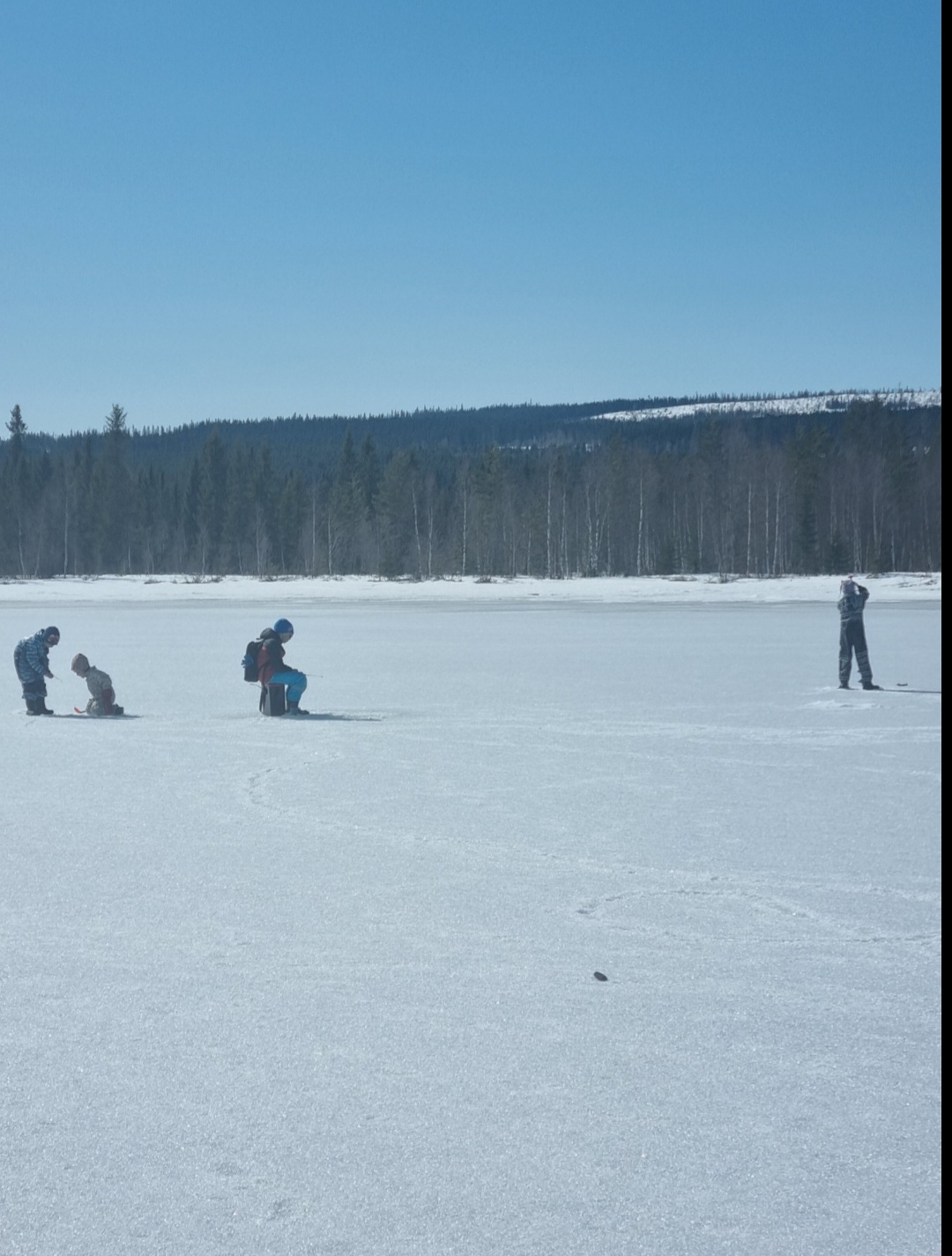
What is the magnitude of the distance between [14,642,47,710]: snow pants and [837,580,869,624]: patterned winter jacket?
9.00 meters

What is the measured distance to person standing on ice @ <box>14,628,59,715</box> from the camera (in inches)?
492

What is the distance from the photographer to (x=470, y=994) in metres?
4.34

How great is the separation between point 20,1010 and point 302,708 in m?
9.09

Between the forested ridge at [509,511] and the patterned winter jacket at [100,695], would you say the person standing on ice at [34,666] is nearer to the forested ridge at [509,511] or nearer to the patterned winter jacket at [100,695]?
the patterned winter jacket at [100,695]

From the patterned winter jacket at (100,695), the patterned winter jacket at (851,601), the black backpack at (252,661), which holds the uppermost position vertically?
the patterned winter jacket at (851,601)

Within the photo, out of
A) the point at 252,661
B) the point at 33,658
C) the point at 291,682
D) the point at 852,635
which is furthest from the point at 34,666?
→ the point at 852,635

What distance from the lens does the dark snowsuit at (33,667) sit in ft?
40.9

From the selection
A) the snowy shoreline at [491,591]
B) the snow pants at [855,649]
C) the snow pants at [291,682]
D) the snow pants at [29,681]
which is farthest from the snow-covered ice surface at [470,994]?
the snowy shoreline at [491,591]

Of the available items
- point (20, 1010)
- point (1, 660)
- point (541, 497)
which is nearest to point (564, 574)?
point (541, 497)

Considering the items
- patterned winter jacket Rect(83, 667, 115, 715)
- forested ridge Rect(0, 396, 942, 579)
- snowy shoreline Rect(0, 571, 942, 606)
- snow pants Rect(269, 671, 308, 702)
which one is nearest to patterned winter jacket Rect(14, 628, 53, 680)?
patterned winter jacket Rect(83, 667, 115, 715)

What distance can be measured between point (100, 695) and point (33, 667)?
0.71 m

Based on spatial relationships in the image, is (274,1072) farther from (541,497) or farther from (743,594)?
(541,497)

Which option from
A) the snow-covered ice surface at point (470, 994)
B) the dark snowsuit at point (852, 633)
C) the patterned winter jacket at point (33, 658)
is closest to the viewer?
the snow-covered ice surface at point (470, 994)

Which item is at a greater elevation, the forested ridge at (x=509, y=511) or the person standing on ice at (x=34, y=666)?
the forested ridge at (x=509, y=511)
